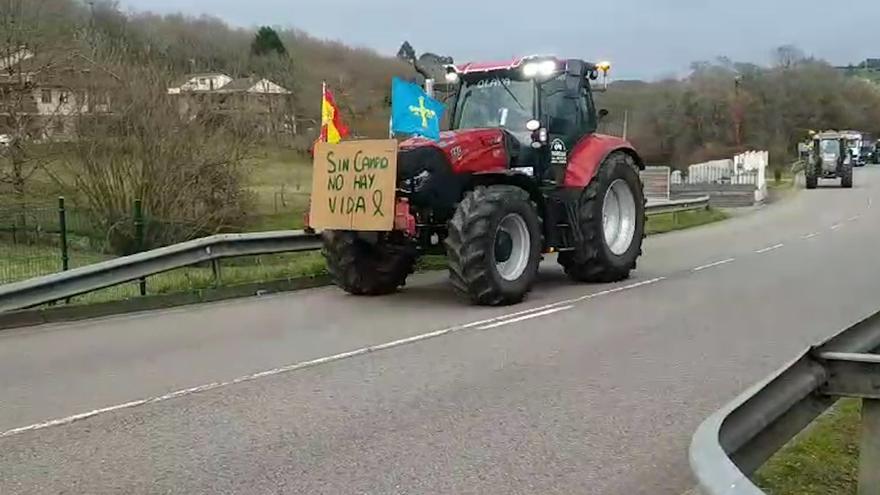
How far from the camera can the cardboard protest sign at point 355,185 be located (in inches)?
444

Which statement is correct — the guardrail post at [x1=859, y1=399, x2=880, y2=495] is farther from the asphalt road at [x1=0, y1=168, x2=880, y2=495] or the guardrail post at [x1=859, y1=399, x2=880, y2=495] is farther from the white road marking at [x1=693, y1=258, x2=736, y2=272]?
the white road marking at [x1=693, y1=258, x2=736, y2=272]

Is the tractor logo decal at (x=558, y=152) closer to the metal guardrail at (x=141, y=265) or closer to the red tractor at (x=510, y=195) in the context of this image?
the red tractor at (x=510, y=195)

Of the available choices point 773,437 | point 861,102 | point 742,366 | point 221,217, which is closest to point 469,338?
point 742,366

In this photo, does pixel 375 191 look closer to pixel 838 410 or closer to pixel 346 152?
pixel 346 152

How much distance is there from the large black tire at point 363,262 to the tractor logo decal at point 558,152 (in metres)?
2.26

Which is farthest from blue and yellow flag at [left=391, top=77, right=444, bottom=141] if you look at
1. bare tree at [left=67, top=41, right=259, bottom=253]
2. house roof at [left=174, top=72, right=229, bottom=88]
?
house roof at [left=174, top=72, right=229, bottom=88]

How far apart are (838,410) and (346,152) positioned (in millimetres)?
6742

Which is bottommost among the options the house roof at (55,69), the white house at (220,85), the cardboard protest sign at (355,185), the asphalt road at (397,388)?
the asphalt road at (397,388)

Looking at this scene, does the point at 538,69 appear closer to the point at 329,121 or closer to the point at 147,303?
the point at 329,121

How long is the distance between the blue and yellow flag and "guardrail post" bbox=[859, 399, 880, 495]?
7070mm

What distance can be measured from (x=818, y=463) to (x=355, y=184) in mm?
6904

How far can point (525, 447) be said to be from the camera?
19.3 feet

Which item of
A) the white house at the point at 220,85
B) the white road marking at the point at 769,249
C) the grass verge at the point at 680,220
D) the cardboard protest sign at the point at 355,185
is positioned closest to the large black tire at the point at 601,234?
the cardboard protest sign at the point at 355,185

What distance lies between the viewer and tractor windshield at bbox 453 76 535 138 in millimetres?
12867
